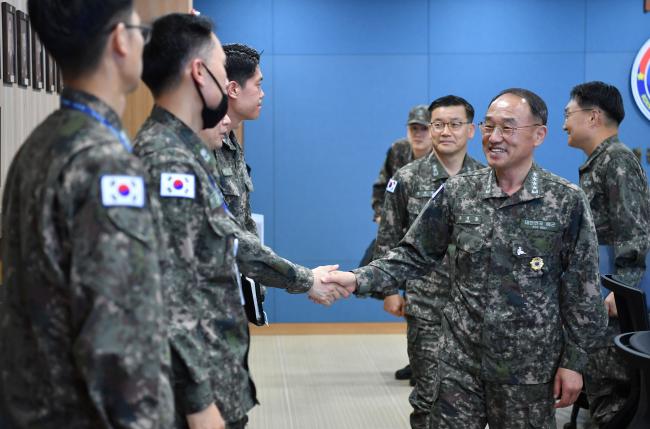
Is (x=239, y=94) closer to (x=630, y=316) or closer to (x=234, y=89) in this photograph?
(x=234, y=89)

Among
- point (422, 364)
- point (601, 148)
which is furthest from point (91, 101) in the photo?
point (601, 148)

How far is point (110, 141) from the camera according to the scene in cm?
135

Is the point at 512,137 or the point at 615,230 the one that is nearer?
the point at 512,137

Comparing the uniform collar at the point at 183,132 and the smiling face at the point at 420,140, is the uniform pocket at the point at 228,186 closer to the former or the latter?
the uniform collar at the point at 183,132

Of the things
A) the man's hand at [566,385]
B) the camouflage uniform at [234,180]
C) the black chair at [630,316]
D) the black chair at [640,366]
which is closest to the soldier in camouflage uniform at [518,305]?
the man's hand at [566,385]

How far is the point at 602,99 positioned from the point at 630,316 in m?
1.70

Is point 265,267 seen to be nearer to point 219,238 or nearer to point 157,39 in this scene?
point 219,238

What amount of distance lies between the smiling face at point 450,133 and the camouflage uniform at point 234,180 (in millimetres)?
1130

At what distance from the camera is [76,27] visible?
1.40m

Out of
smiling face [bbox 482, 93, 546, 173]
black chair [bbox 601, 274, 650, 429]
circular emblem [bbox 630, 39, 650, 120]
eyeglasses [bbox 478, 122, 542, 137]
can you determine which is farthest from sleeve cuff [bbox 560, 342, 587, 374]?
circular emblem [bbox 630, 39, 650, 120]

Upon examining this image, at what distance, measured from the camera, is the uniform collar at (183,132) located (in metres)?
1.91

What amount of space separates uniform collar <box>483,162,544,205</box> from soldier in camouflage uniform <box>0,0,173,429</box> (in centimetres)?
167

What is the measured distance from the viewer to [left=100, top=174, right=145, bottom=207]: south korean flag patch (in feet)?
4.24

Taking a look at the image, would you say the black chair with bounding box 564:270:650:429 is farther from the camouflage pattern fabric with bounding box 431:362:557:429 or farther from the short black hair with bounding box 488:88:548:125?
the short black hair with bounding box 488:88:548:125
